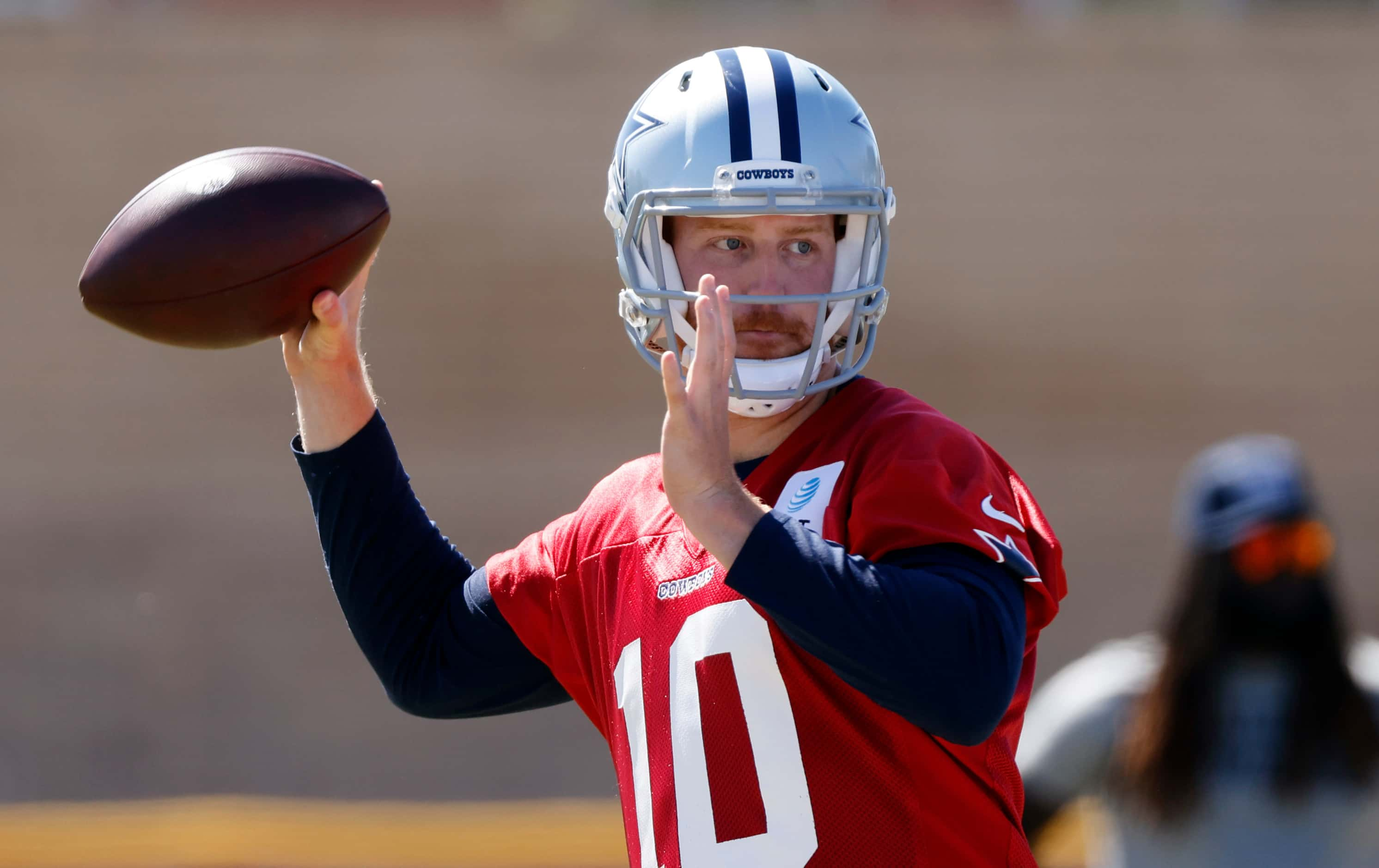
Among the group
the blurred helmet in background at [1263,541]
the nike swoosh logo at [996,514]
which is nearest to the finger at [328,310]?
the nike swoosh logo at [996,514]

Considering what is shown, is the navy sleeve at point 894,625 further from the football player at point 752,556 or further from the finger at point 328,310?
the finger at point 328,310

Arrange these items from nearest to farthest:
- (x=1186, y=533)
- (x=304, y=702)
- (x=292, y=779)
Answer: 1. (x=1186, y=533)
2. (x=292, y=779)
3. (x=304, y=702)

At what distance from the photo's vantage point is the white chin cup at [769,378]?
1.87 metres

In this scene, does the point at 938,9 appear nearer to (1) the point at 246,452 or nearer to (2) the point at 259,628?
(1) the point at 246,452

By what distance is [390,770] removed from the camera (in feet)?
24.4

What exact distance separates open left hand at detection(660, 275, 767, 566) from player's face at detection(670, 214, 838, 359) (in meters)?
0.25

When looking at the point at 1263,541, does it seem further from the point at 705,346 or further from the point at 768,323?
the point at 705,346

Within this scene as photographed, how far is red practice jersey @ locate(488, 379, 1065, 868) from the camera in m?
1.71

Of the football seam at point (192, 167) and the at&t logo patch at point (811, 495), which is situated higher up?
the football seam at point (192, 167)

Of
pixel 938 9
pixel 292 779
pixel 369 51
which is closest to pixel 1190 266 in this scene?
pixel 938 9

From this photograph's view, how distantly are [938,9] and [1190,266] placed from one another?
2867 millimetres

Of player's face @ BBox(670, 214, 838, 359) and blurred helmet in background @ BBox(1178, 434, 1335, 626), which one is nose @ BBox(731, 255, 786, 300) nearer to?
player's face @ BBox(670, 214, 838, 359)

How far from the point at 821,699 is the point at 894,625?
8.7 inches

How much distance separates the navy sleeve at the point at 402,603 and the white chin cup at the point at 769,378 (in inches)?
19.5
